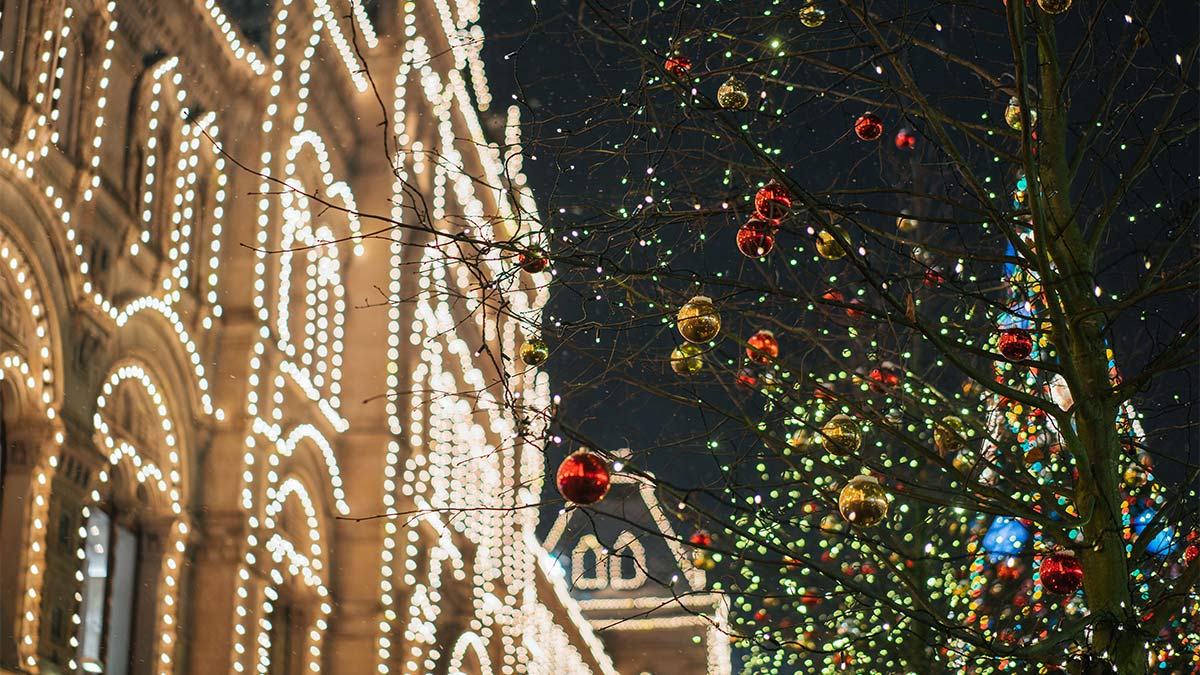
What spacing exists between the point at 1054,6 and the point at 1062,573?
1.99 m

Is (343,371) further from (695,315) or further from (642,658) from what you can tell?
(642,658)

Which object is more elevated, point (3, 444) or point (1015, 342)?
point (3, 444)

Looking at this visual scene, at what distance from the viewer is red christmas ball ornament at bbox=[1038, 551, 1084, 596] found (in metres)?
4.63

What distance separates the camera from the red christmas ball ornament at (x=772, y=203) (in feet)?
15.4

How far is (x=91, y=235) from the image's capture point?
30.1ft

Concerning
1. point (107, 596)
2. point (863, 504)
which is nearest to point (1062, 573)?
point (863, 504)

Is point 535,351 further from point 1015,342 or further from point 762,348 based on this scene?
point 1015,342

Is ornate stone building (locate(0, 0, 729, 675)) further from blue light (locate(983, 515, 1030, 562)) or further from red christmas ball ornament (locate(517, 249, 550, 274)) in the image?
blue light (locate(983, 515, 1030, 562))

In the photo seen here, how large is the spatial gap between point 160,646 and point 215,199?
370cm

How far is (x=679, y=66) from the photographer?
5.06m

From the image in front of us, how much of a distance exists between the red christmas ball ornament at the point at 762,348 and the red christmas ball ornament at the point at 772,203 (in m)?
0.54

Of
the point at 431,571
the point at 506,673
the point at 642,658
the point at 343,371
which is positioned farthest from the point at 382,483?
the point at 642,658

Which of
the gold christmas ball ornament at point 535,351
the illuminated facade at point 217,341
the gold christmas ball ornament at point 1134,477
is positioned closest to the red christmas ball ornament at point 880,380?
the gold christmas ball ornament at point 1134,477

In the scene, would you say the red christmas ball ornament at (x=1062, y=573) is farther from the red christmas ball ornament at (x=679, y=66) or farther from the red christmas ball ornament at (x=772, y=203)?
the red christmas ball ornament at (x=679, y=66)
